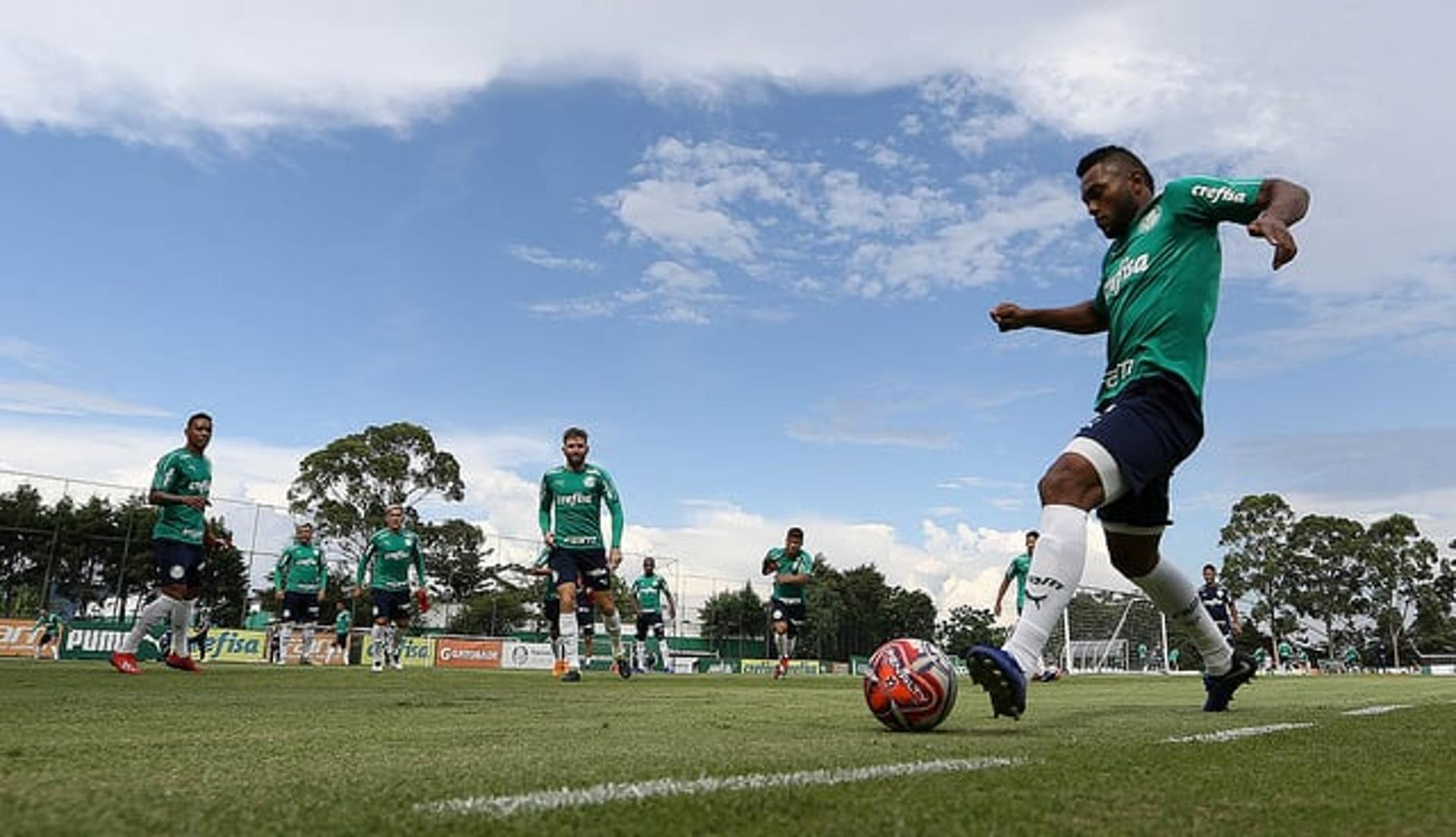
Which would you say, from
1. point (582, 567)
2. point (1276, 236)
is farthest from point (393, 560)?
point (1276, 236)

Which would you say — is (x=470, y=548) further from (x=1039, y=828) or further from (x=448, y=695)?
(x=1039, y=828)

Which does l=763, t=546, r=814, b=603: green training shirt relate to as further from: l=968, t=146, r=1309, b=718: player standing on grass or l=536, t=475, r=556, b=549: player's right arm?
l=968, t=146, r=1309, b=718: player standing on grass

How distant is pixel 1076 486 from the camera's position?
3.80 metres

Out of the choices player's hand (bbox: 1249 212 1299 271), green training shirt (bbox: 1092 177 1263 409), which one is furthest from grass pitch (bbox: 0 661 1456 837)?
player's hand (bbox: 1249 212 1299 271)

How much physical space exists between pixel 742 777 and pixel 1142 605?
45335 millimetres

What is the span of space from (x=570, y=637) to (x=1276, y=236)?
849 cm

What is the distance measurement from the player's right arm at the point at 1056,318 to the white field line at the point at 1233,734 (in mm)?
1977

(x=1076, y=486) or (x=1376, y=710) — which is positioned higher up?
(x=1076, y=486)

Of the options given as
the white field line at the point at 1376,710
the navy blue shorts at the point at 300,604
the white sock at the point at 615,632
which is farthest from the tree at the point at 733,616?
the white field line at the point at 1376,710

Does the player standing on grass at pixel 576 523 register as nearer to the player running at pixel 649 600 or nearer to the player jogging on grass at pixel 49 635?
the player running at pixel 649 600

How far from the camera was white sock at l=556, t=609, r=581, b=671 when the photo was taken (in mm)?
10578

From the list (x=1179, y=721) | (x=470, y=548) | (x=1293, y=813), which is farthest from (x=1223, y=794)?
(x=470, y=548)

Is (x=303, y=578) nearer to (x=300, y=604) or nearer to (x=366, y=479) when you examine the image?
(x=300, y=604)

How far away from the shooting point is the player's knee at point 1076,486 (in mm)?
3801
